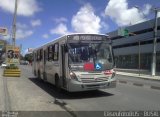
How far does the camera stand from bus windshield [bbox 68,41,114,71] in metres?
14.1

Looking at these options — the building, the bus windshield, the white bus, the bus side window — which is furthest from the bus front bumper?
the building

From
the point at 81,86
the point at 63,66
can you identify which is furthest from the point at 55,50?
the point at 81,86

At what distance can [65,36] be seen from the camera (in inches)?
580

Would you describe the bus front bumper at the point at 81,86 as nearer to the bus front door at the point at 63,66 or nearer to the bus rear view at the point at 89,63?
the bus rear view at the point at 89,63

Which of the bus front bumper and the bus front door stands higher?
the bus front door

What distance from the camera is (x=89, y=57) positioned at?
14.3 m

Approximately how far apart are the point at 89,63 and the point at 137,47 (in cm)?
5783

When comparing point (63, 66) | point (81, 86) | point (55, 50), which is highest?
point (55, 50)

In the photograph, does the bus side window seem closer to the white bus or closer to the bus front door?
the white bus

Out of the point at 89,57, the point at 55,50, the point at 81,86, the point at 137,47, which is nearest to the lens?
the point at 81,86

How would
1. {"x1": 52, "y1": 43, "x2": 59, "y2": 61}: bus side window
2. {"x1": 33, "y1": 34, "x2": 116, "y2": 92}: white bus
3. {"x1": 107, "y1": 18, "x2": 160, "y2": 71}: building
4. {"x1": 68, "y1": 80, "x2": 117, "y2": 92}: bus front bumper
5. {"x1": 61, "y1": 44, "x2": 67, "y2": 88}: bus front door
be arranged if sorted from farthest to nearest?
{"x1": 107, "y1": 18, "x2": 160, "y2": 71}: building → {"x1": 52, "y1": 43, "x2": 59, "y2": 61}: bus side window → {"x1": 61, "y1": 44, "x2": 67, "y2": 88}: bus front door → {"x1": 33, "y1": 34, "x2": 116, "y2": 92}: white bus → {"x1": 68, "y1": 80, "x2": 117, "y2": 92}: bus front bumper

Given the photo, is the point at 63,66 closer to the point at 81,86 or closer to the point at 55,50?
the point at 81,86

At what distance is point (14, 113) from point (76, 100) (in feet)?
13.8

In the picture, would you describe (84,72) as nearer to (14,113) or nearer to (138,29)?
(14,113)
